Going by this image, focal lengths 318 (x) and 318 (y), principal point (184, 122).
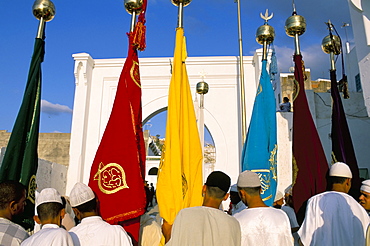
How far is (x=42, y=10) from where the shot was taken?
352 centimetres

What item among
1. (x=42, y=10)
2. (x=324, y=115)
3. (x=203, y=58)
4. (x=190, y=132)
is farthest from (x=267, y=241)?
(x=203, y=58)

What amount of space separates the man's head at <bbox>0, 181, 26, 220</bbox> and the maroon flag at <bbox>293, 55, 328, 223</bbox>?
252 centimetres

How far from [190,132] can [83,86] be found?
8.15 metres

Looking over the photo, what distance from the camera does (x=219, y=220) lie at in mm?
1701

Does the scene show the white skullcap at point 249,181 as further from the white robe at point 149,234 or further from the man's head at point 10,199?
the man's head at point 10,199

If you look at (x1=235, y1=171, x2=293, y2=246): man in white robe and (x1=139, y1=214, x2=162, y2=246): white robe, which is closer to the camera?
(x1=235, y1=171, x2=293, y2=246): man in white robe

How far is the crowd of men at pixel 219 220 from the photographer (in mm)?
1664

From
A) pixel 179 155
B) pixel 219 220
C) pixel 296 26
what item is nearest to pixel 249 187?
pixel 219 220

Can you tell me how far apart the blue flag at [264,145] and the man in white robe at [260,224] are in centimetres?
176

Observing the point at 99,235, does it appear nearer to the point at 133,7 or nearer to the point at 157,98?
the point at 133,7

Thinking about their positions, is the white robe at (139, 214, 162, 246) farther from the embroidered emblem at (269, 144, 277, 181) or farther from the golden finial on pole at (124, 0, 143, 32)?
the golden finial on pole at (124, 0, 143, 32)

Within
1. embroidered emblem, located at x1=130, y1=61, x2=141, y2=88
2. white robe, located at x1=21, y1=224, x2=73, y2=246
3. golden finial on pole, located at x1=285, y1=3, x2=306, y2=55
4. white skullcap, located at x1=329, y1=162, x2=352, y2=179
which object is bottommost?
white robe, located at x1=21, y1=224, x2=73, y2=246

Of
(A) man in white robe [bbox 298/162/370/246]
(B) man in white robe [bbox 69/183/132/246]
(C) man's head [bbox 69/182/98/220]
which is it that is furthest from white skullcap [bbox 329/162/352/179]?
(C) man's head [bbox 69/182/98/220]

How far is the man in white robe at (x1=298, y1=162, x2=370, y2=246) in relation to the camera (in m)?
2.29
